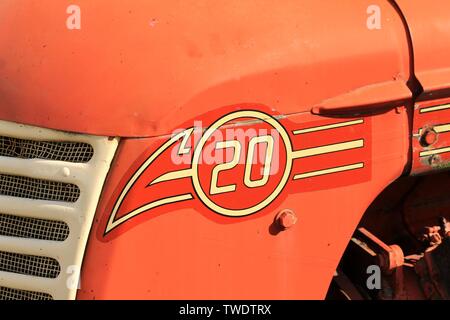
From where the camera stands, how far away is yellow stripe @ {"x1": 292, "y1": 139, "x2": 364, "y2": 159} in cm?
276

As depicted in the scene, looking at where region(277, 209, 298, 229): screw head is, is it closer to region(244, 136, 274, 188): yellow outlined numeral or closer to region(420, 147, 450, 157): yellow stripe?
region(244, 136, 274, 188): yellow outlined numeral

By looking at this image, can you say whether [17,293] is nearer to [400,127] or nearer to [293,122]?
[293,122]

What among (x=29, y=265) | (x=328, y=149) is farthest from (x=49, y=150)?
(x=328, y=149)

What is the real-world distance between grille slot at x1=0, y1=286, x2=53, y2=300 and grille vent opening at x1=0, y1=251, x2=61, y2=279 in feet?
0.20

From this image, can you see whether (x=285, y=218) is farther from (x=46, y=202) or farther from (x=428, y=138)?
(x=46, y=202)

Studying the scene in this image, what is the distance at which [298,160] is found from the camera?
2756mm

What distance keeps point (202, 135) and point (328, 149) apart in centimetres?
43

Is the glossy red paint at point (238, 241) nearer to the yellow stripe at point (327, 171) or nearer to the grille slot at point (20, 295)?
the yellow stripe at point (327, 171)

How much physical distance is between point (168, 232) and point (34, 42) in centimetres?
71

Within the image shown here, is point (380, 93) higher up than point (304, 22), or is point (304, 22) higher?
point (304, 22)

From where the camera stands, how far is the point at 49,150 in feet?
8.71

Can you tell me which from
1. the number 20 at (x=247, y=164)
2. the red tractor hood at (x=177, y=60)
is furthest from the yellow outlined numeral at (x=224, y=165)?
the red tractor hood at (x=177, y=60)

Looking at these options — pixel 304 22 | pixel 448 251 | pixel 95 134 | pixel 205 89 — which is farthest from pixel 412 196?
pixel 95 134

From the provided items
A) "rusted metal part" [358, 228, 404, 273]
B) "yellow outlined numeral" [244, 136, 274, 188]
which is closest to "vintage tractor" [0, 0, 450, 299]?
"yellow outlined numeral" [244, 136, 274, 188]
